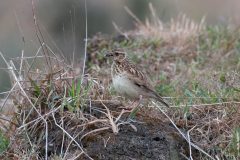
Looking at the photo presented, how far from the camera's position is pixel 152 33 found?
10.6 m

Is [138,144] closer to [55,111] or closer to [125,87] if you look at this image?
[125,87]

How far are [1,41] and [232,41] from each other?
9235mm

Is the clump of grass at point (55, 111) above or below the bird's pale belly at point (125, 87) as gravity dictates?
below

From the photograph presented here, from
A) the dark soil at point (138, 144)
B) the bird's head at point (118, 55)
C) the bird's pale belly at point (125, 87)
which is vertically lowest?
the dark soil at point (138, 144)

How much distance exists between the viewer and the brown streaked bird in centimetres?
708

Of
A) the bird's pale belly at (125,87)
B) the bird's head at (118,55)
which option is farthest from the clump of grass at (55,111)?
the bird's head at (118,55)

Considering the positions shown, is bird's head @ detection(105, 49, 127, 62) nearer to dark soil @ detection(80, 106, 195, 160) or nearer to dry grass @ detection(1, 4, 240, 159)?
dry grass @ detection(1, 4, 240, 159)

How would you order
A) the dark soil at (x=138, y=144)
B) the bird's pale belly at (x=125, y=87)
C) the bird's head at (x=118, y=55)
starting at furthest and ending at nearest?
the bird's head at (x=118, y=55)
the bird's pale belly at (x=125, y=87)
the dark soil at (x=138, y=144)

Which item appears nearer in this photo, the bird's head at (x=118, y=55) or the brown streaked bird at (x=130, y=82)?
the brown streaked bird at (x=130, y=82)

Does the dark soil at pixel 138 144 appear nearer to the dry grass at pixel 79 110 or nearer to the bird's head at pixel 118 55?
the dry grass at pixel 79 110

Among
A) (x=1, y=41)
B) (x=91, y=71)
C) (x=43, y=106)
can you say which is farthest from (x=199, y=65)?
(x=1, y=41)

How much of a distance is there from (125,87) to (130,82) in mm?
116

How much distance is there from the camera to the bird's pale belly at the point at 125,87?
7055 millimetres

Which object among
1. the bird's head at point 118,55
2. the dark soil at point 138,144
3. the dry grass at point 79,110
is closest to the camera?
the dark soil at point 138,144
